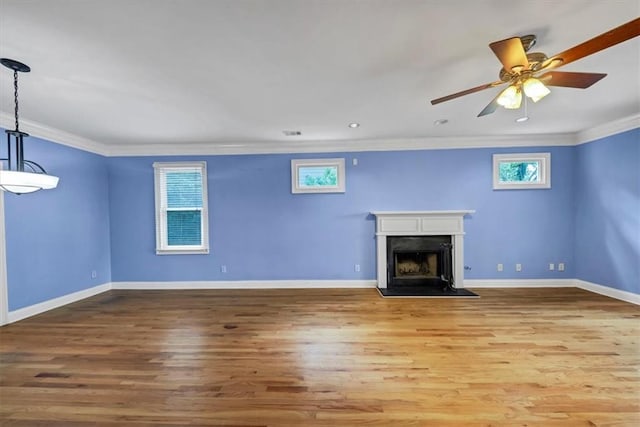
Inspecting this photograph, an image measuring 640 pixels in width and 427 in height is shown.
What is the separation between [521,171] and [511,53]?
377 cm

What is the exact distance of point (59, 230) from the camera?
4.05m

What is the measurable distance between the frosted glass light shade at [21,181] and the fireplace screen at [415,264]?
4.50 m

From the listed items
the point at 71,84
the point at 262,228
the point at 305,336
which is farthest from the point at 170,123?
the point at 305,336

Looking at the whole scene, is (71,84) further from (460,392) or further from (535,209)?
(535,209)

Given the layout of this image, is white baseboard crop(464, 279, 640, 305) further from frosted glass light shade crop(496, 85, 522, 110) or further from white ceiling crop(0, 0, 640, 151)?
frosted glass light shade crop(496, 85, 522, 110)

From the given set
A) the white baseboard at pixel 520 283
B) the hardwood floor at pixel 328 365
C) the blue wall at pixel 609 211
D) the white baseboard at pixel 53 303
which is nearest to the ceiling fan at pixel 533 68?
the hardwood floor at pixel 328 365

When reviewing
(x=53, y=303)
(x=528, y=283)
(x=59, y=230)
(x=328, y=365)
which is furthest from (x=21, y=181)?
(x=528, y=283)

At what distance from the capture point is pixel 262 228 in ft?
16.3

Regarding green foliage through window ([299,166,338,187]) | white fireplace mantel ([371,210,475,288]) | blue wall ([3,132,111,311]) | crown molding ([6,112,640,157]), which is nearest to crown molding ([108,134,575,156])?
crown molding ([6,112,640,157])

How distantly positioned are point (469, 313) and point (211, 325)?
3156 mm

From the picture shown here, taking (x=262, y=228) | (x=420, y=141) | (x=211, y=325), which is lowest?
(x=211, y=325)

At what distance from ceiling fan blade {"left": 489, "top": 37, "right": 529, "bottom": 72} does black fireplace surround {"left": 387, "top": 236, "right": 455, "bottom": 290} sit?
323 centimetres

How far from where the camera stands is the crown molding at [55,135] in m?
3.39

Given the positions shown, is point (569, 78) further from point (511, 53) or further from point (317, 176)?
point (317, 176)
